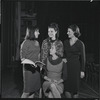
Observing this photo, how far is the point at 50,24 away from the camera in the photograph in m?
3.41

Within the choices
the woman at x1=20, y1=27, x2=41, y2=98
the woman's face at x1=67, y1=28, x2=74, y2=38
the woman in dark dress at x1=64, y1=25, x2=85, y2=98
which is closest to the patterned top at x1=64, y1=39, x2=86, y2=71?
the woman in dark dress at x1=64, y1=25, x2=85, y2=98

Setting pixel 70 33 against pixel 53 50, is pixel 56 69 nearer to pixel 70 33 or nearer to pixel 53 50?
pixel 53 50

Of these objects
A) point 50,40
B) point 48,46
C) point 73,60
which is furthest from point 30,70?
point 73,60

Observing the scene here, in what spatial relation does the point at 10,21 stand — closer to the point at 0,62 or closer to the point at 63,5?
the point at 0,62

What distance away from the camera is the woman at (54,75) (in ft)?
10.6

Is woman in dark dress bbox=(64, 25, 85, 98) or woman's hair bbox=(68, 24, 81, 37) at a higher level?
woman's hair bbox=(68, 24, 81, 37)

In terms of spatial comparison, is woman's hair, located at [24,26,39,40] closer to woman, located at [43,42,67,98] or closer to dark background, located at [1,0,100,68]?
dark background, located at [1,0,100,68]

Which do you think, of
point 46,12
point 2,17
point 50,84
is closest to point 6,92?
point 50,84

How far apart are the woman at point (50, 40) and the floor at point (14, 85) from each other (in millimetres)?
518

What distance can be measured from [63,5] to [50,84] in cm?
145

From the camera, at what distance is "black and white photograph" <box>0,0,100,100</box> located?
3324 millimetres

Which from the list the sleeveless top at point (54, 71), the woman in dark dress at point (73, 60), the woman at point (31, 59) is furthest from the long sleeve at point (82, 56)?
the woman at point (31, 59)

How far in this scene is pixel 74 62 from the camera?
132 inches

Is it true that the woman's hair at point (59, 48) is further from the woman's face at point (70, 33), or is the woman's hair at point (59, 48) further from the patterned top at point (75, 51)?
the woman's face at point (70, 33)
